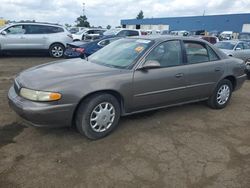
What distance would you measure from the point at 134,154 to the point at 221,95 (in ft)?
9.50

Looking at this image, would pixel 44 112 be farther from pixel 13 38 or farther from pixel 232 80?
pixel 13 38

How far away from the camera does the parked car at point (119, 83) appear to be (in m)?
Answer: 3.71

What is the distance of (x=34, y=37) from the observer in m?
13.0

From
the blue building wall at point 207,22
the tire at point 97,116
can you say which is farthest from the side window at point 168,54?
the blue building wall at point 207,22

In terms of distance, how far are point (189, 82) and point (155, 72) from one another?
0.84 metres

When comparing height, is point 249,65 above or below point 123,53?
below

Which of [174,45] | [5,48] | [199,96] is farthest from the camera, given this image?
[5,48]

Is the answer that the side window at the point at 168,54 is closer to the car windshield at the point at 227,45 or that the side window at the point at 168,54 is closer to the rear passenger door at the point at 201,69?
the rear passenger door at the point at 201,69

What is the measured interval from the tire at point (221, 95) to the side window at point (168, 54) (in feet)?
4.17

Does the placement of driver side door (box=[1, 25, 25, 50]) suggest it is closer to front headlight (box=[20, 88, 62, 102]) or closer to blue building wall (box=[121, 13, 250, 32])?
front headlight (box=[20, 88, 62, 102])

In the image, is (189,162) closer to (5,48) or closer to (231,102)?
(231,102)

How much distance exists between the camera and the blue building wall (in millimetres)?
52094

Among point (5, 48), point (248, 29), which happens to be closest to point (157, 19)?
point (248, 29)

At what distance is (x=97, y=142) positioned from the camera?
402 centimetres
